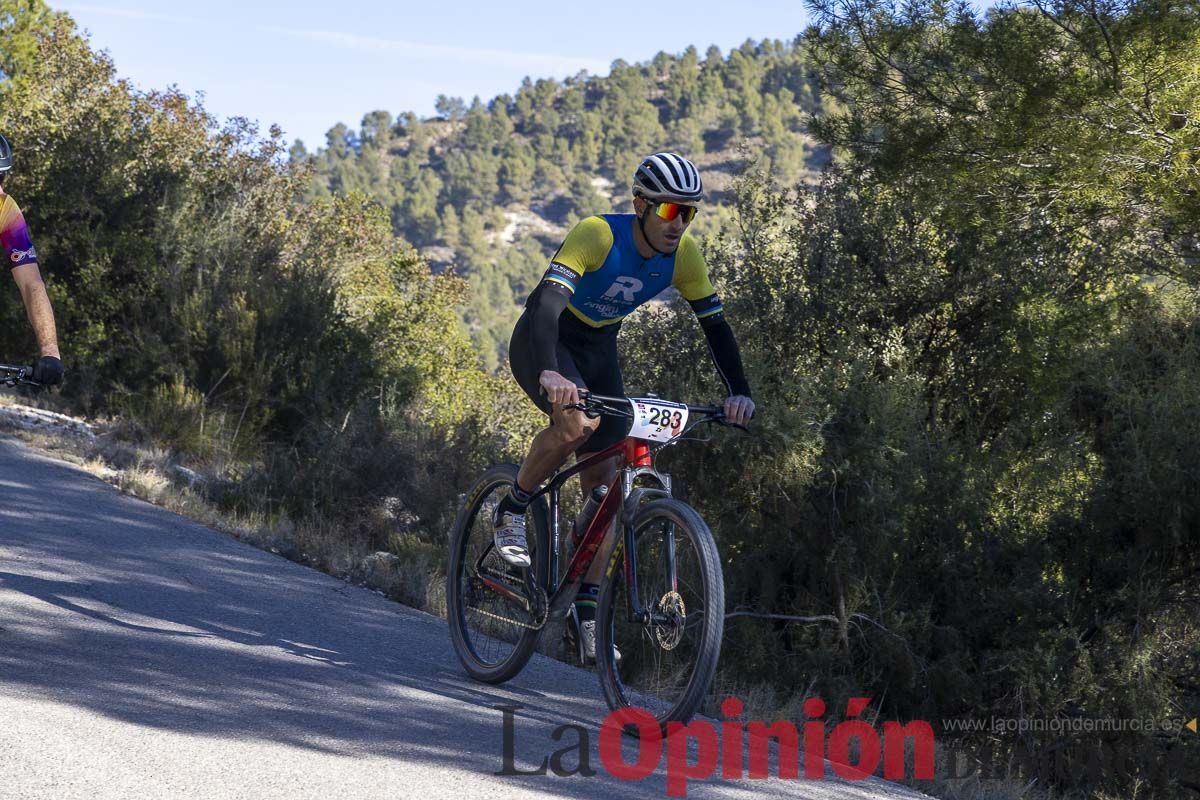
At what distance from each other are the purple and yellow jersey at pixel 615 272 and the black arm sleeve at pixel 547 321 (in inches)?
1.8

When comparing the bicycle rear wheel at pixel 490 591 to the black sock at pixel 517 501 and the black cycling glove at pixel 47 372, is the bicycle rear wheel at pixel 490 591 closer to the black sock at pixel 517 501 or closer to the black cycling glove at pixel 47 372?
the black sock at pixel 517 501

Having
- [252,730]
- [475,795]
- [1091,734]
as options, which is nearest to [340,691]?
[252,730]

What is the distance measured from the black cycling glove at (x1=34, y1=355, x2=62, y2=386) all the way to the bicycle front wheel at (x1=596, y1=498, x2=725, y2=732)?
2.25m

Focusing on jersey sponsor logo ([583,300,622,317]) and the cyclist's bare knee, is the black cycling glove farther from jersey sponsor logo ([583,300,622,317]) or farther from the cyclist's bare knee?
jersey sponsor logo ([583,300,622,317])

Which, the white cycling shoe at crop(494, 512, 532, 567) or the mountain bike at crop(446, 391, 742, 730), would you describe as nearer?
the mountain bike at crop(446, 391, 742, 730)

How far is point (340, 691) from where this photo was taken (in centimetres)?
509

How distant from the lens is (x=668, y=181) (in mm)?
5074

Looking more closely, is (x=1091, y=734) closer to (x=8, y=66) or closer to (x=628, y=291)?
(x=628, y=291)

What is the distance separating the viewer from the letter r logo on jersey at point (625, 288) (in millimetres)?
5336

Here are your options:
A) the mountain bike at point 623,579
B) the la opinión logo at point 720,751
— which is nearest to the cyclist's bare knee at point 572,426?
the mountain bike at point 623,579

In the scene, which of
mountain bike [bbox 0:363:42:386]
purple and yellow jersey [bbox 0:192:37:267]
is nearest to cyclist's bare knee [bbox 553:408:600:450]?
mountain bike [bbox 0:363:42:386]

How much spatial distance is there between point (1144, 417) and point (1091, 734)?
7.10ft

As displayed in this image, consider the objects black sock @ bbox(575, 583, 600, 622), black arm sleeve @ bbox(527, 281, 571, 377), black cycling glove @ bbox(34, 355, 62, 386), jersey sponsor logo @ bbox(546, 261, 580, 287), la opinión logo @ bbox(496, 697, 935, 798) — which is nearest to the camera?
la opinión logo @ bbox(496, 697, 935, 798)

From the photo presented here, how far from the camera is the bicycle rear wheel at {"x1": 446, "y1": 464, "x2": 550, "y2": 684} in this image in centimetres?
552
